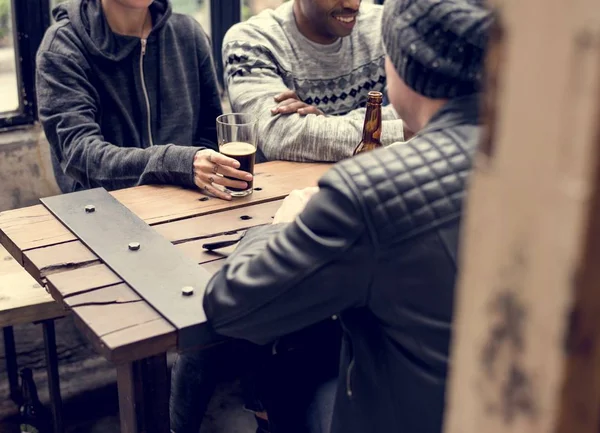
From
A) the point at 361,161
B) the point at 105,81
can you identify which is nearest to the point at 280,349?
the point at 361,161

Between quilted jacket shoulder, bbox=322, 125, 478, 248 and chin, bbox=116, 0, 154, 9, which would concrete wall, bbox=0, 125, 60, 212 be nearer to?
chin, bbox=116, 0, 154, 9

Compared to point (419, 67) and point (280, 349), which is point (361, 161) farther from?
point (280, 349)

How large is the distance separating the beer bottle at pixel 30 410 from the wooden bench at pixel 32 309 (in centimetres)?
13

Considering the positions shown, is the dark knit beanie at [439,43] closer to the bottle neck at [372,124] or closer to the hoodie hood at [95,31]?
the bottle neck at [372,124]

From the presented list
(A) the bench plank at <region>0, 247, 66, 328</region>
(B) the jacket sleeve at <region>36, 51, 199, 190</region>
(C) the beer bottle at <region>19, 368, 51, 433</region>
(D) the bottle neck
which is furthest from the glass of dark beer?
(C) the beer bottle at <region>19, 368, 51, 433</region>

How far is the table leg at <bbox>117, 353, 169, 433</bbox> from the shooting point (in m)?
1.69

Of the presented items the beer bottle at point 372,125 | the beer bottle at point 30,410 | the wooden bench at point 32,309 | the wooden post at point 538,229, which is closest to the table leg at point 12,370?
the beer bottle at point 30,410

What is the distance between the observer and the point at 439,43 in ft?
4.14

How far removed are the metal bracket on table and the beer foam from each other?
30cm

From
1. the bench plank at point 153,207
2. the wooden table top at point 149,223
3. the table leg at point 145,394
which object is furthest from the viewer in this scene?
the bench plank at point 153,207

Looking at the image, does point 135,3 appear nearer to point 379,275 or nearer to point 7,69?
point 7,69

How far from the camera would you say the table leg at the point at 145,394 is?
1.69m

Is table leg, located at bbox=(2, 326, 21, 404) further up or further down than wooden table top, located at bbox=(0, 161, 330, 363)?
further down

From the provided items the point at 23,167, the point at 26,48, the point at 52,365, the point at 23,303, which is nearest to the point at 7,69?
the point at 26,48
